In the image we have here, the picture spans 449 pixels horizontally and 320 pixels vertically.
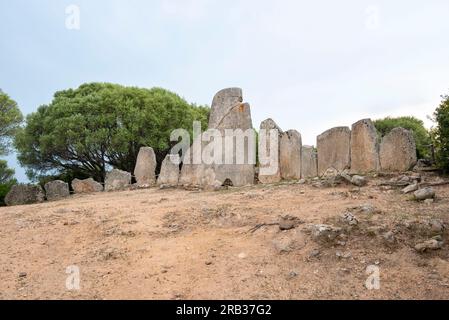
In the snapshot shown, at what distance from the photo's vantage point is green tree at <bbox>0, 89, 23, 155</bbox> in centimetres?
2958

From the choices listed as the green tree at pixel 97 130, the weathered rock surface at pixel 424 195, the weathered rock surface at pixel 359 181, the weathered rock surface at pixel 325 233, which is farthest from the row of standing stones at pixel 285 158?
the green tree at pixel 97 130

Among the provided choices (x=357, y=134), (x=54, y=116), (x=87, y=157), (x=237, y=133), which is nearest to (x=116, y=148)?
(x=87, y=157)

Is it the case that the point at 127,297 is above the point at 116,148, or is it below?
below

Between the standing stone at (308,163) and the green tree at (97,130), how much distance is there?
12.1 meters

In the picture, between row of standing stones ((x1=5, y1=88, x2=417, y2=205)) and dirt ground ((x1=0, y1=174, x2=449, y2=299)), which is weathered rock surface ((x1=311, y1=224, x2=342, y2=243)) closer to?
dirt ground ((x1=0, y1=174, x2=449, y2=299))

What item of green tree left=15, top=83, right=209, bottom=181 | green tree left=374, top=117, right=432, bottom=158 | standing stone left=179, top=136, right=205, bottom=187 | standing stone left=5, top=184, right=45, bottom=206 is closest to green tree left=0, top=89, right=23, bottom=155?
green tree left=15, top=83, right=209, bottom=181

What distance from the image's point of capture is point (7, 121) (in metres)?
29.3

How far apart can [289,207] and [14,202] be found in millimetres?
12077

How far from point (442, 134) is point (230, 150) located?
20.5 ft

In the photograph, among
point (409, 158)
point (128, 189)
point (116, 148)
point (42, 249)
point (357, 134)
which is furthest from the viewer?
point (116, 148)

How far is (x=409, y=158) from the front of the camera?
11508 millimetres

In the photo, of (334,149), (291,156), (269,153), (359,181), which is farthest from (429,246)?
(269,153)

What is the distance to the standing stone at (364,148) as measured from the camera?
39.6 feet

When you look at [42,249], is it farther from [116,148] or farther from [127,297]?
[116,148]
